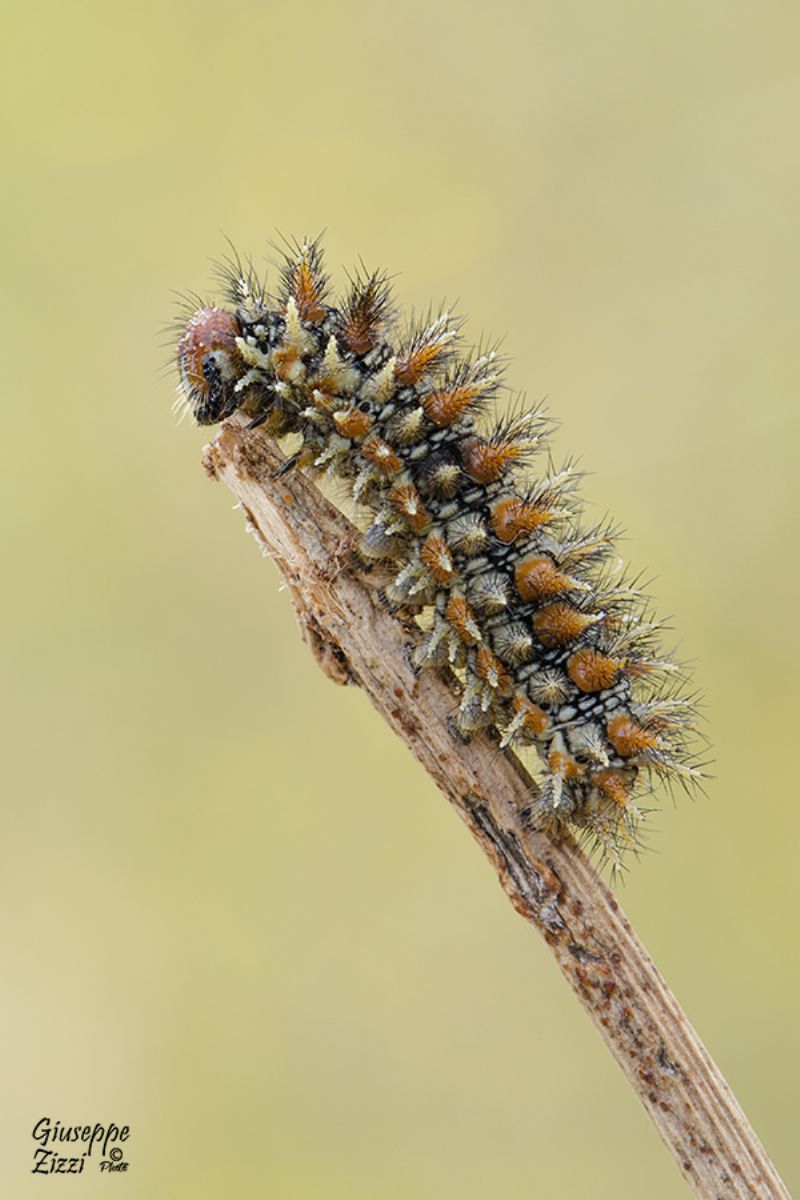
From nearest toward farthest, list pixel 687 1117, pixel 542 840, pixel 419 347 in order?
pixel 687 1117
pixel 542 840
pixel 419 347

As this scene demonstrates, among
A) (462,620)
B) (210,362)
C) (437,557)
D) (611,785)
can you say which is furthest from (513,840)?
(210,362)

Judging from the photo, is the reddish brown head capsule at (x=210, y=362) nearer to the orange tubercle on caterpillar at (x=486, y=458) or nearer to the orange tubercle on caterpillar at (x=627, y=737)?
the orange tubercle on caterpillar at (x=486, y=458)

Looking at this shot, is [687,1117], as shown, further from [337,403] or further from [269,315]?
[269,315]

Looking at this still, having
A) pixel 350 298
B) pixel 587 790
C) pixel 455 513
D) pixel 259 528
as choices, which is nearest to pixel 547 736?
pixel 587 790

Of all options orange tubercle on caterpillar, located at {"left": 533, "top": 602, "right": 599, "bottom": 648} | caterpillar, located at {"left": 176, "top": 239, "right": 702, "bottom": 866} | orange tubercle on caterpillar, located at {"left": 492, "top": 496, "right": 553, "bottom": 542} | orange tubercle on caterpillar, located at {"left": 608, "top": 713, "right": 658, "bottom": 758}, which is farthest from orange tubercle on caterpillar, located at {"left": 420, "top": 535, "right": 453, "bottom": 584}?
orange tubercle on caterpillar, located at {"left": 608, "top": 713, "right": 658, "bottom": 758}

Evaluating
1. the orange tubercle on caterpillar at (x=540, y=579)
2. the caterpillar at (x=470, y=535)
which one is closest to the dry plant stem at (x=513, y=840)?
the caterpillar at (x=470, y=535)
